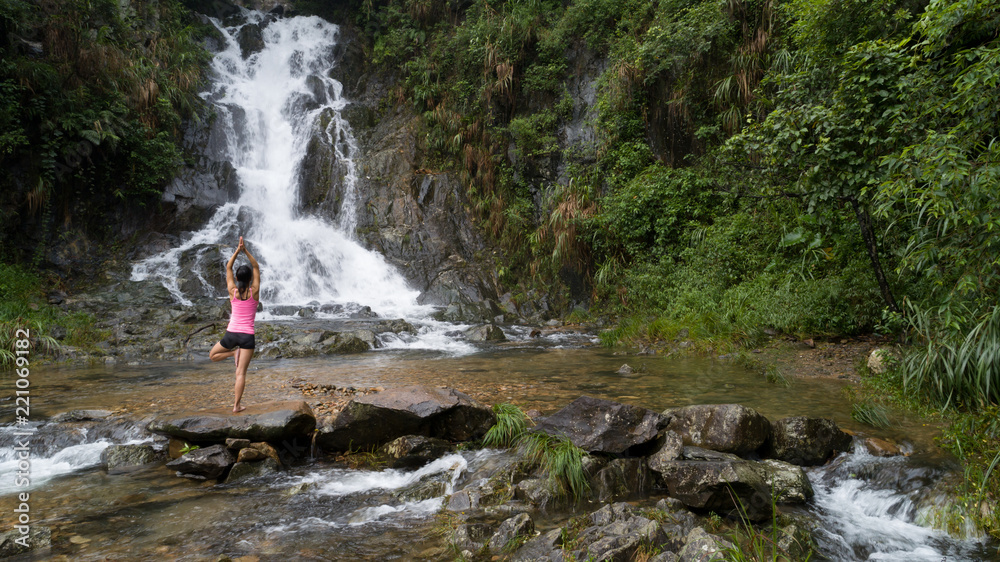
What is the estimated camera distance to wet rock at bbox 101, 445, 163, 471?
4.40 metres

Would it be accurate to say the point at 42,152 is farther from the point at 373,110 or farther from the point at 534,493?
the point at 534,493

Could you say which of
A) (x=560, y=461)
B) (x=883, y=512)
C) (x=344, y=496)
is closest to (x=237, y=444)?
(x=344, y=496)

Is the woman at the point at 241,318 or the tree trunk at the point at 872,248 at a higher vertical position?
the tree trunk at the point at 872,248

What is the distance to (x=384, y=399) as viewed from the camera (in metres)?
4.78

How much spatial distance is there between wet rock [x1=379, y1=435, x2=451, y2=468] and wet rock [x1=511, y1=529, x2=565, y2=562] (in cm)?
166

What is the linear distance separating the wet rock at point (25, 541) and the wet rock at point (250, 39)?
25.5 metres

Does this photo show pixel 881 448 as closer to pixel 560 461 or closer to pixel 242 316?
pixel 560 461

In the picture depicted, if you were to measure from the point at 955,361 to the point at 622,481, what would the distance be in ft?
10.1

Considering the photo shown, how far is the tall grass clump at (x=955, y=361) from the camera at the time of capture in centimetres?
387

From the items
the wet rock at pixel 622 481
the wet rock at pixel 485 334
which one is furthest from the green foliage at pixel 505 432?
the wet rock at pixel 485 334

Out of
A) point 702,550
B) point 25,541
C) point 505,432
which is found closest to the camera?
point 702,550

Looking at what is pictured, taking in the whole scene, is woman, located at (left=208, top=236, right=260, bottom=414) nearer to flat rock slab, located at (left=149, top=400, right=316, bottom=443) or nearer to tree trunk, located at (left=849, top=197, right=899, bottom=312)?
flat rock slab, located at (left=149, top=400, right=316, bottom=443)

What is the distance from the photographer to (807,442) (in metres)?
4.09

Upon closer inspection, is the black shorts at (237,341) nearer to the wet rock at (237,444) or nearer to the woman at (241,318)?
the woman at (241,318)
